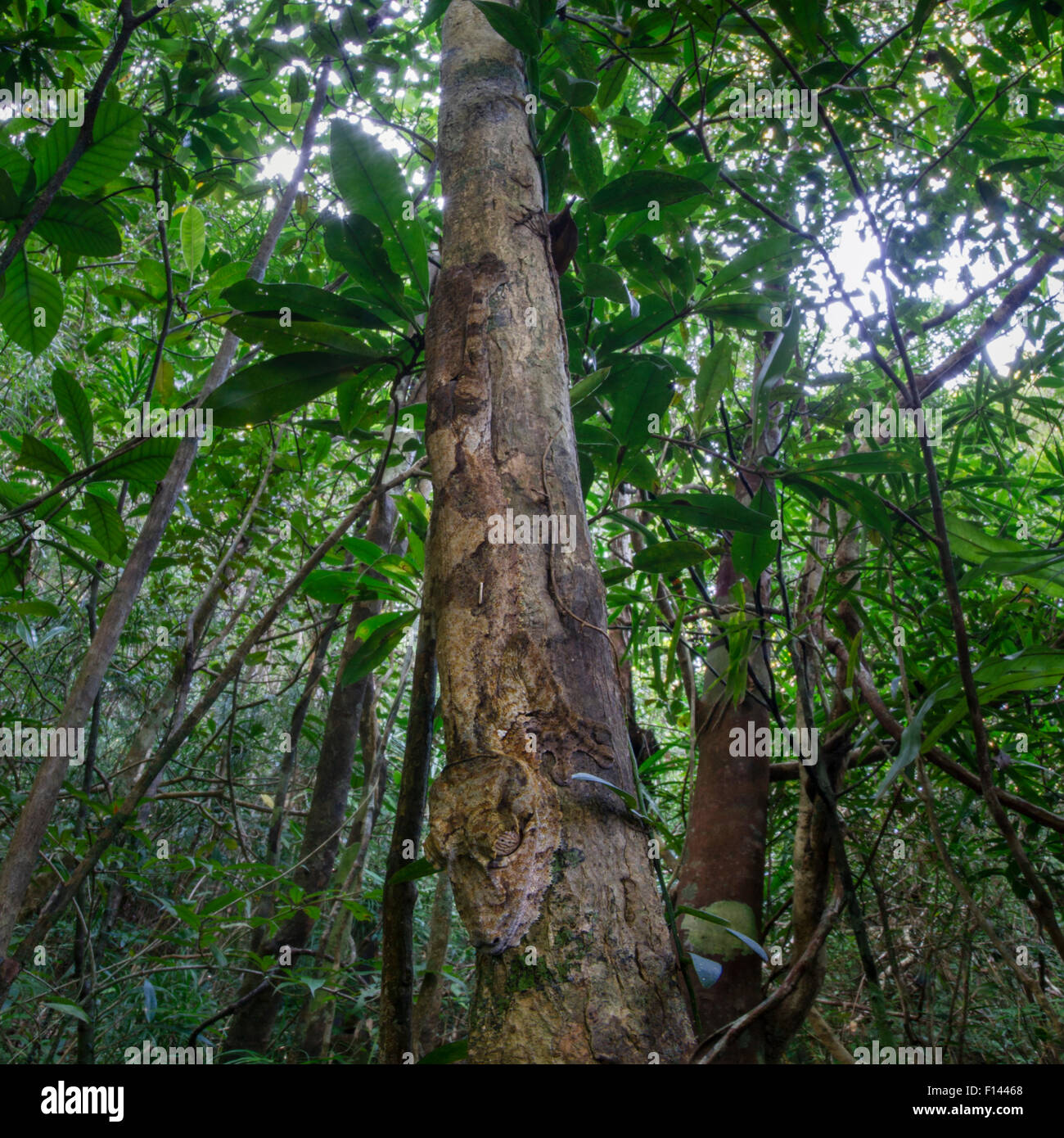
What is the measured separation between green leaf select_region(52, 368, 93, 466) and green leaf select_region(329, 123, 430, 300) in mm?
545

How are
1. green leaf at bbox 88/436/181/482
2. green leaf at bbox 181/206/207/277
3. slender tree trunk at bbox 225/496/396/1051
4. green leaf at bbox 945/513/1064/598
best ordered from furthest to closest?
slender tree trunk at bbox 225/496/396/1051
green leaf at bbox 181/206/207/277
green leaf at bbox 88/436/181/482
green leaf at bbox 945/513/1064/598

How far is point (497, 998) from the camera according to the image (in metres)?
0.46

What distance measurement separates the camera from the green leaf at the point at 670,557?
1062mm

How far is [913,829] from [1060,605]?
614 millimetres

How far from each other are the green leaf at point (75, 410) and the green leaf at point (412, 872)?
848 mm

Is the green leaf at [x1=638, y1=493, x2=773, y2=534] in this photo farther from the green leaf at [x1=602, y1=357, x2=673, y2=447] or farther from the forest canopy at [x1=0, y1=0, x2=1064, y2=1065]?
the green leaf at [x1=602, y1=357, x2=673, y2=447]

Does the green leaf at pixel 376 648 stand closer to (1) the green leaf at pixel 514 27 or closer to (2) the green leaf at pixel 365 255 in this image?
(2) the green leaf at pixel 365 255

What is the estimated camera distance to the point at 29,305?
107 centimetres

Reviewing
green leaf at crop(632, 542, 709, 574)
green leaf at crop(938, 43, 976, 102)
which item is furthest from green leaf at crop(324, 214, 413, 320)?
green leaf at crop(938, 43, 976, 102)

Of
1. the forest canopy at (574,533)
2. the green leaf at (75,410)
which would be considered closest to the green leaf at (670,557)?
the forest canopy at (574,533)

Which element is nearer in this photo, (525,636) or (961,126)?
(525,636)

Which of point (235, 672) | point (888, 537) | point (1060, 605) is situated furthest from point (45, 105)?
point (1060, 605)

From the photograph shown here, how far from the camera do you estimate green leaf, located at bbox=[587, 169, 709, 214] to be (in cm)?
101
